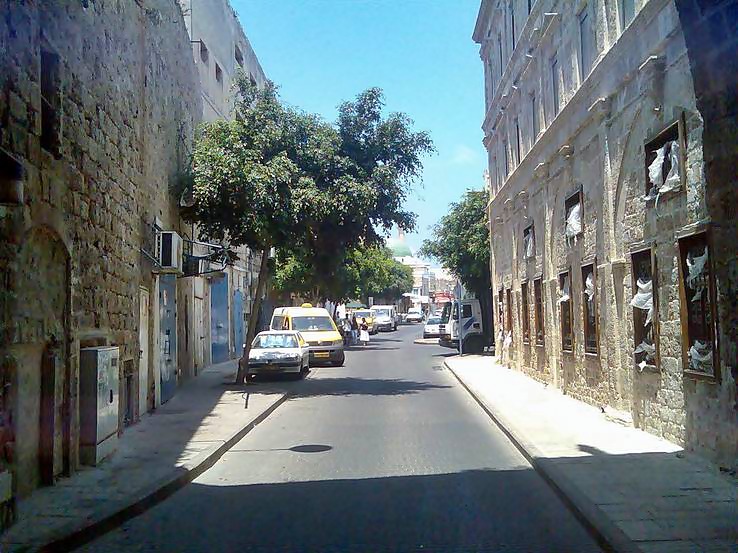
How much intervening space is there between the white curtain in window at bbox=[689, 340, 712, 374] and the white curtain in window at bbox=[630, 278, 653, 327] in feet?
4.71

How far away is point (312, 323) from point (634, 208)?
1861 centimetres

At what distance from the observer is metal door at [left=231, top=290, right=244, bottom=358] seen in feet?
99.2

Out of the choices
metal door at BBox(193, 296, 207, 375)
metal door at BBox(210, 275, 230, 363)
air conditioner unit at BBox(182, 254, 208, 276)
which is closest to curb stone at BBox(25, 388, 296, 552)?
air conditioner unit at BBox(182, 254, 208, 276)

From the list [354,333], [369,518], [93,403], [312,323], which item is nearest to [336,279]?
[312,323]

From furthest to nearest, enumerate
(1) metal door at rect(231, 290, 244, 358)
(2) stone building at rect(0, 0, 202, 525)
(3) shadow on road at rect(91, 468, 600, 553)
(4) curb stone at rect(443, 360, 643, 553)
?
(1) metal door at rect(231, 290, 244, 358) → (2) stone building at rect(0, 0, 202, 525) → (3) shadow on road at rect(91, 468, 600, 553) → (4) curb stone at rect(443, 360, 643, 553)

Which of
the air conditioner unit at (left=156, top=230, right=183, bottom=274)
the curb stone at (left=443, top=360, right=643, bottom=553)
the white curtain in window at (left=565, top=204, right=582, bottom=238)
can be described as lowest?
the curb stone at (left=443, top=360, right=643, bottom=553)

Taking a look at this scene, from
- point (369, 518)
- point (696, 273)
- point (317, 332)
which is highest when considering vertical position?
point (696, 273)

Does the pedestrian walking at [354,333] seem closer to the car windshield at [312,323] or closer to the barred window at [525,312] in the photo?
the car windshield at [312,323]

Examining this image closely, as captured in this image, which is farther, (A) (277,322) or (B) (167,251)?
(A) (277,322)

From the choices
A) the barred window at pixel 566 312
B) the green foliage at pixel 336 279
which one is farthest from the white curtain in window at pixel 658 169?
the green foliage at pixel 336 279

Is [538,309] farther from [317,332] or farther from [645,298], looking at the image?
[317,332]

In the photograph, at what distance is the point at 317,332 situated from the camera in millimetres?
27562

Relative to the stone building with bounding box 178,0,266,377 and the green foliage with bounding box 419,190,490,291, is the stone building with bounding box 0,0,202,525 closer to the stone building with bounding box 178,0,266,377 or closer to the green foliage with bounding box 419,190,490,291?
the stone building with bounding box 178,0,266,377

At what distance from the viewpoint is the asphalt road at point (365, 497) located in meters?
6.07
